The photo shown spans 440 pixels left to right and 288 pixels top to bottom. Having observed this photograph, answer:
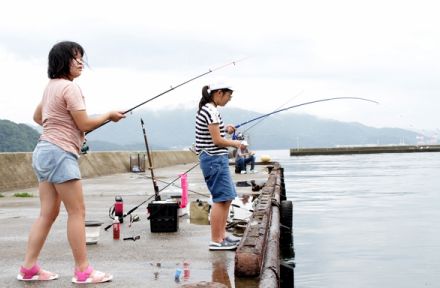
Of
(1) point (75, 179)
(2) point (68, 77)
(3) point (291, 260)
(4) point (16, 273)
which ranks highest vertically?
(2) point (68, 77)

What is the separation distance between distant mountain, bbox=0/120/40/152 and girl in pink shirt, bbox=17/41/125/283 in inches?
3065

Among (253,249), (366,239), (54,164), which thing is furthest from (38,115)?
(366,239)

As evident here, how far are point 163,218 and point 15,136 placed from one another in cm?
8540

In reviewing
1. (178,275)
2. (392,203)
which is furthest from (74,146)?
(392,203)

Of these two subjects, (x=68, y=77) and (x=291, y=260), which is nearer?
(x=68, y=77)

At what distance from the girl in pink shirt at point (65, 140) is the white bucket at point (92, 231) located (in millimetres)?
1710

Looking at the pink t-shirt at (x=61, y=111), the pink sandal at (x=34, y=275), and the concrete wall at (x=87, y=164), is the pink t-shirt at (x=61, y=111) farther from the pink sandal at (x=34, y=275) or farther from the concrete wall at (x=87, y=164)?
the concrete wall at (x=87, y=164)

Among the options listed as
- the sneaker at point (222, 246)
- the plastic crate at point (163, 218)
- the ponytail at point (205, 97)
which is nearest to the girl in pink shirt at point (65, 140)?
the ponytail at point (205, 97)

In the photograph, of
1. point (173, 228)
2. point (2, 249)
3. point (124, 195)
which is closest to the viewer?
point (2, 249)

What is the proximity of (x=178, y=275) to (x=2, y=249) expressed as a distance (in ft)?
7.76

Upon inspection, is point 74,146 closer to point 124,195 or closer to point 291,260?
point 291,260

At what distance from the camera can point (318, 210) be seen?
16.0m

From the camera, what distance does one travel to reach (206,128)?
19.1 ft

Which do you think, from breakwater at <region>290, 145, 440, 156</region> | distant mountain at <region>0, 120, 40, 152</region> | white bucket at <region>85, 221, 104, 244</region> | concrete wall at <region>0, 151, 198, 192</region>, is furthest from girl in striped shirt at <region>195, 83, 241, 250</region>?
breakwater at <region>290, 145, 440, 156</region>
